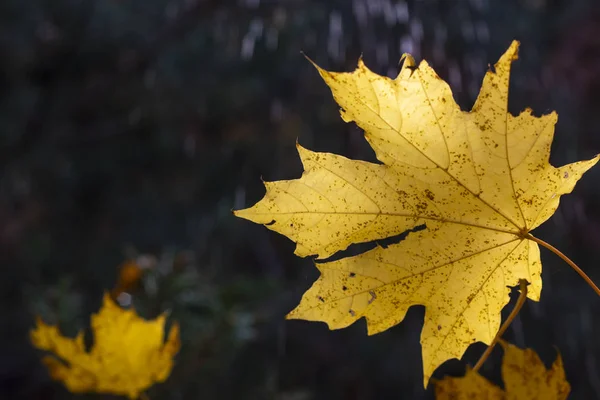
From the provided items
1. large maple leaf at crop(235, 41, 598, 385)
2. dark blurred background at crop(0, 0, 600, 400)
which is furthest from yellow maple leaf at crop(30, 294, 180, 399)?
dark blurred background at crop(0, 0, 600, 400)

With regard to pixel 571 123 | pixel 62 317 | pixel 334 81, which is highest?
pixel 571 123

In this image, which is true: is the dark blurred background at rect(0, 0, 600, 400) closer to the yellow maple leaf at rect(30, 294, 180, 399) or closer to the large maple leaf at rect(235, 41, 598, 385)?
the yellow maple leaf at rect(30, 294, 180, 399)

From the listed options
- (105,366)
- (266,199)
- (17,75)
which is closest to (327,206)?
(266,199)

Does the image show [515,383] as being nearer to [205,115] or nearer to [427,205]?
[427,205]

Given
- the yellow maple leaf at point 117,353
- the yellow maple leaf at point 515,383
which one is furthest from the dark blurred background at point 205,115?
the yellow maple leaf at point 515,383

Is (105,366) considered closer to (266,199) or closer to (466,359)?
(266,199)

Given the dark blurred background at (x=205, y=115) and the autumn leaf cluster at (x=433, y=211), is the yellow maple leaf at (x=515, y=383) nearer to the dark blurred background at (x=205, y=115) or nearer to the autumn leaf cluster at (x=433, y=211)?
the autumn leaf cluster at (x=433, y=211)
